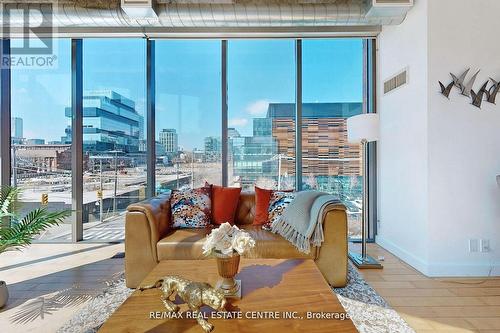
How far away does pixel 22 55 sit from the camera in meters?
3.60

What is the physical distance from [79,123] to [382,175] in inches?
162

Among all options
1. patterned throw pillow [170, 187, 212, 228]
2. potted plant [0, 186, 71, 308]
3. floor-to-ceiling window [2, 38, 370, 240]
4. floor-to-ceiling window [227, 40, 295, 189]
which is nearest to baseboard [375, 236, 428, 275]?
floor-to-ceiling window [2, 38, 370, 240]

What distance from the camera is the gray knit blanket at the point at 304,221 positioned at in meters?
2.23

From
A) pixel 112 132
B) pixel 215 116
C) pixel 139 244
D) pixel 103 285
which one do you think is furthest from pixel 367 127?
pixel 112 132

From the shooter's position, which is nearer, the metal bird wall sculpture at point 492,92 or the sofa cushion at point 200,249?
the sofa cushion at point 200,249

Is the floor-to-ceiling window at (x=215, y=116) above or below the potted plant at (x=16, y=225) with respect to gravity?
above

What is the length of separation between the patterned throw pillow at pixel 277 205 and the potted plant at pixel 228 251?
49.0 inches

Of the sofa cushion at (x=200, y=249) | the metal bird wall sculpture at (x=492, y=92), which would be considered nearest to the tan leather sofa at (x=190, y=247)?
the sofa cushion at (x=200, y=249)

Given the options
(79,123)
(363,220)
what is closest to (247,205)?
(363,220)

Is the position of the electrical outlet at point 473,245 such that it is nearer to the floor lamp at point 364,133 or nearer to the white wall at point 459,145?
the white wall at point 459,145

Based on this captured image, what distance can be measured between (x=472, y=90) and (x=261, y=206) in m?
2.35

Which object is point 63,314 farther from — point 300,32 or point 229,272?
point 300,32

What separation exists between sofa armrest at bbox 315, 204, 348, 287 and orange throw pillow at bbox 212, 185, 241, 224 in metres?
0.99

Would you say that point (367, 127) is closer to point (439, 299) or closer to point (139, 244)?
point (439, 299)
